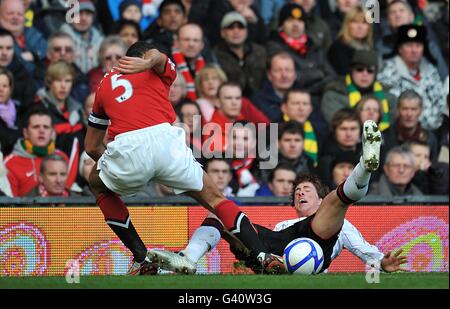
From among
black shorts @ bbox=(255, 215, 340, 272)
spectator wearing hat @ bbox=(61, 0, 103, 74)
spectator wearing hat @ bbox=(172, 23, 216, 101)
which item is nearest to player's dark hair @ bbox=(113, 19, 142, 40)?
spectator wearing hat @ bbox=(61, 0, 103, 74)

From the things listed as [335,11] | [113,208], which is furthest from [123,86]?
[335,11]

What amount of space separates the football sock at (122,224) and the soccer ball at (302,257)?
1.11 meters

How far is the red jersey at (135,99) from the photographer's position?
7.94 meters

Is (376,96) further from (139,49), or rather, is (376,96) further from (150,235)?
(139,49)

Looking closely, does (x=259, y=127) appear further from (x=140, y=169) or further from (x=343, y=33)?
(x=140, y=169)

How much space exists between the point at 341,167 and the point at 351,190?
3.98 meters

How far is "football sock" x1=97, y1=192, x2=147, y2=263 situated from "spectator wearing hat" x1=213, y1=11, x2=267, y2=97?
4.44 m

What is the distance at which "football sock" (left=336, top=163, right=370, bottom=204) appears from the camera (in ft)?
25.5

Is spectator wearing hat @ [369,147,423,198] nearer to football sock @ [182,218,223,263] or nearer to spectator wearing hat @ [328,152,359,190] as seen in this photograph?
spectator wearing hat @ [328,152,359,190]

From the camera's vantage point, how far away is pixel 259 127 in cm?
1212

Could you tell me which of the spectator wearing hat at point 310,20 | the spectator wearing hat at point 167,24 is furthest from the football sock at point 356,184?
the spectator wearing hat at point 310,20

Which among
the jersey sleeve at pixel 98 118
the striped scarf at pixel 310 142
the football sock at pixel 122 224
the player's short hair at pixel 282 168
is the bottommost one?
the football sock at pixel 122 224

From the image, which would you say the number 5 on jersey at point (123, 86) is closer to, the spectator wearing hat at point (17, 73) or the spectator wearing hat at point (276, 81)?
the spectator wearing hat at point (17, 73)
